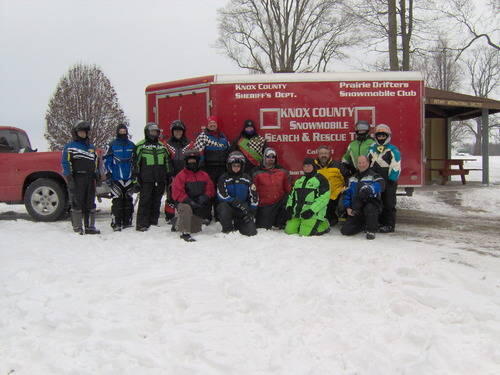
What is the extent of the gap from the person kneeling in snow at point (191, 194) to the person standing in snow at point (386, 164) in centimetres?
264

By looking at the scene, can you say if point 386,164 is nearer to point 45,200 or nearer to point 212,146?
point 212,146

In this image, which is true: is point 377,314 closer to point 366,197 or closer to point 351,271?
point 351,271

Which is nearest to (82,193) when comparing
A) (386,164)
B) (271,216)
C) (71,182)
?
(71,182)

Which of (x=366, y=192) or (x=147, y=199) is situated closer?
(x=366, y=192)

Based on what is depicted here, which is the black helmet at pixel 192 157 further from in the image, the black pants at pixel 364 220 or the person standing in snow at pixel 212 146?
the black pants at pixel 364 220

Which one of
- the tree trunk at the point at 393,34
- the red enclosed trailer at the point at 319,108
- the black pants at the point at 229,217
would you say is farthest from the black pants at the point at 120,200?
the tree trunk at the point at 393,34

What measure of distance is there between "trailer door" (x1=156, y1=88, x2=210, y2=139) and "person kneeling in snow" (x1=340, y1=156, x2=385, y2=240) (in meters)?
2.99

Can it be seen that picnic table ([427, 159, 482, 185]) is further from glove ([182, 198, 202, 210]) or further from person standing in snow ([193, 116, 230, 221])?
glove ([182, 198, 202, 210])

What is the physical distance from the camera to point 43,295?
A: 4137 millimetres

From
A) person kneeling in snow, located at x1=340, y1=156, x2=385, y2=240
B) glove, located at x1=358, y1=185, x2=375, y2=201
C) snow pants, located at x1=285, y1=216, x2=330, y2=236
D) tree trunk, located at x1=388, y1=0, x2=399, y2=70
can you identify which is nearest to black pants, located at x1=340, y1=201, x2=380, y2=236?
person kneeling in snow, located at x1=340, y1=156, x2=385, y2=240

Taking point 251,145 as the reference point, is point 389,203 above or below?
below

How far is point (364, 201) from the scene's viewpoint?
6.93 metres

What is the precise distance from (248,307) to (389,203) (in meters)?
4.23

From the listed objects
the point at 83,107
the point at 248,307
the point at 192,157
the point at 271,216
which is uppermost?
the point at 83,107
